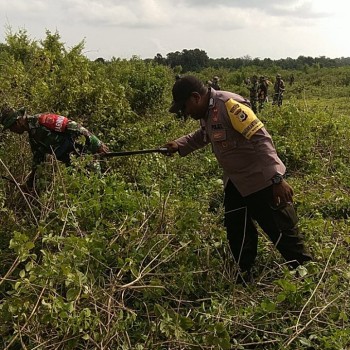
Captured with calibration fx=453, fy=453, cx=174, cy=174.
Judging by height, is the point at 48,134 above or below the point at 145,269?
above

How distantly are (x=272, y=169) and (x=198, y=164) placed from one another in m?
3.40

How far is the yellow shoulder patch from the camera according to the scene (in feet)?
8.79

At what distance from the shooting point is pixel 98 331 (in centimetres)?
230

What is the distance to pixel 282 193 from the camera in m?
2.74

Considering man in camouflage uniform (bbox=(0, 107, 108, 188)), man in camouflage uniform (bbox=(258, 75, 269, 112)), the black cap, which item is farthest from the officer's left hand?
man in camouflage uniform (bbox=(258, 75, 269, 112))

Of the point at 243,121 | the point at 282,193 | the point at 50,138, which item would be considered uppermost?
the point at 243,121

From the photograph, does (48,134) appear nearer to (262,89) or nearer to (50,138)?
(50,138)

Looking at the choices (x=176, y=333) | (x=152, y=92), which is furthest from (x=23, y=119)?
(x=152, y=92)

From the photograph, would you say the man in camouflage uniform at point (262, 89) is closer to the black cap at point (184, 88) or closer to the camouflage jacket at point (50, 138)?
the camouflage jacket at point (50, 138)

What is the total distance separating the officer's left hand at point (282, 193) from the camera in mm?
2744

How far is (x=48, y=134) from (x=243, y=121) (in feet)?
6.19

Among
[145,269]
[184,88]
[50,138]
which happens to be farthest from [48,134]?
[145,269]

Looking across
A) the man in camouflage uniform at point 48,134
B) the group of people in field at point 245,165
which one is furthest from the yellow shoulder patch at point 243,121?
the man in camouflage uniform at point 48,134

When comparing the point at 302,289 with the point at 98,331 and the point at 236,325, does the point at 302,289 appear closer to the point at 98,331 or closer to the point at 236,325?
the point at 236,325
